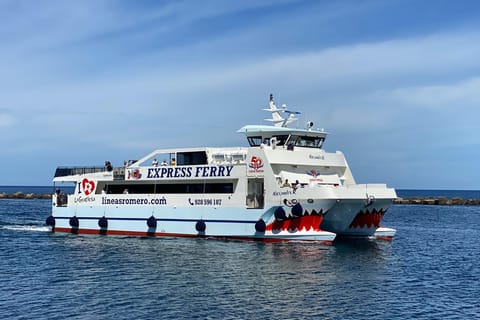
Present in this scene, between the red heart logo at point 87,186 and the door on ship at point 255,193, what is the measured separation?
465 inches

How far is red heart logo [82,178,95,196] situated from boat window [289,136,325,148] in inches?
523

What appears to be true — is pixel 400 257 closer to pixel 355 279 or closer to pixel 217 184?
pixel 355 279

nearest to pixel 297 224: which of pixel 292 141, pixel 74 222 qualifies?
pixel 292 141

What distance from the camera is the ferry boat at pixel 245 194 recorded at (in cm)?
3173

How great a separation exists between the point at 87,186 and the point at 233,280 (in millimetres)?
19240

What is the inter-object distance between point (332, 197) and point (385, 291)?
376 inches

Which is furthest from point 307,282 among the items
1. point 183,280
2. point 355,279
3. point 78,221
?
point 78,221

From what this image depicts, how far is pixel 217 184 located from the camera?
33938 mm

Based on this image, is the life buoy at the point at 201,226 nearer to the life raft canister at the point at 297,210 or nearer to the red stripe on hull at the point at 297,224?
the red stripe on hull at the point at 297,224

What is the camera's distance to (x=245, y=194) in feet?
107

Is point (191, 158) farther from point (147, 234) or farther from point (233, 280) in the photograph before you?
point (233, 280)

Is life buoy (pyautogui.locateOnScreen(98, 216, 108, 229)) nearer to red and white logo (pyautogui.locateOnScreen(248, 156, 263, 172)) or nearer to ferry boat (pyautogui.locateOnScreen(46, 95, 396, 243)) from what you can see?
ferry boat (pyautogui.locateOnScreen(46, 95, 396, 243))

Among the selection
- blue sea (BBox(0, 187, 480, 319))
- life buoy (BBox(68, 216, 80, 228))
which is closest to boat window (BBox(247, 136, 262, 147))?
blue sea (BBox(0, 187, 480, 319))

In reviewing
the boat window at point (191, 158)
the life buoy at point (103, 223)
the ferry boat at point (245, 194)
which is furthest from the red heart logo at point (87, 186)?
the boat window at point (191, 158)
